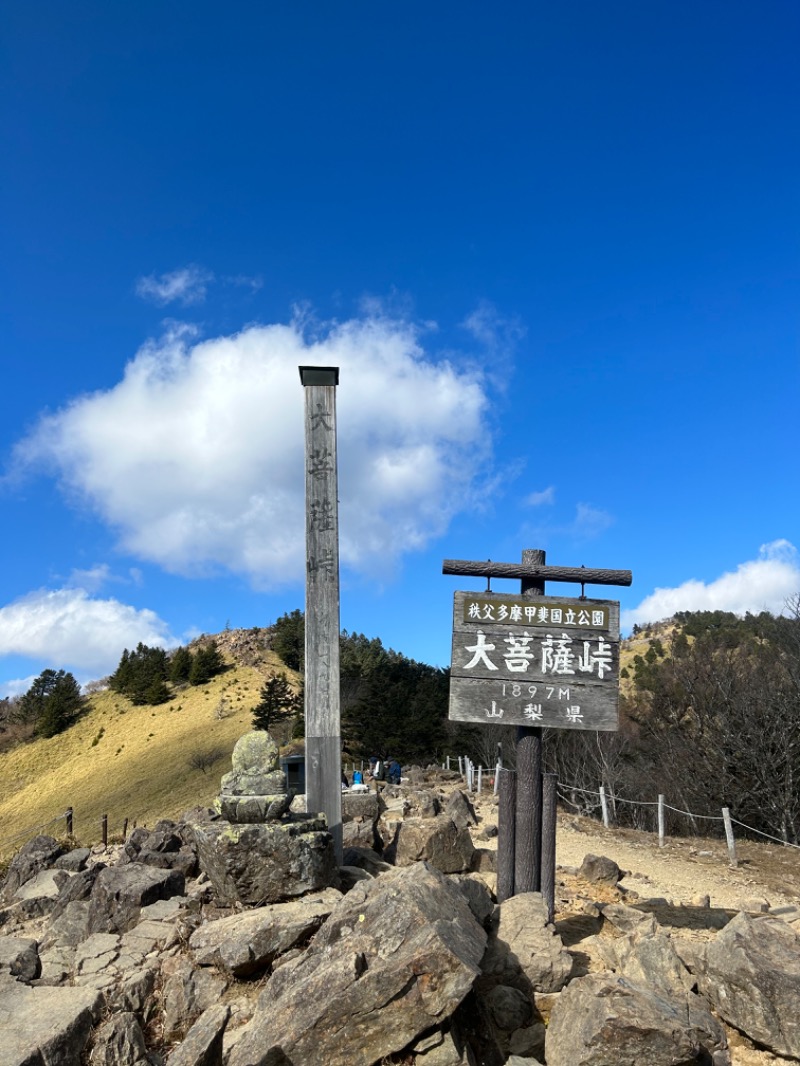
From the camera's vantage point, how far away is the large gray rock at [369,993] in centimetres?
423

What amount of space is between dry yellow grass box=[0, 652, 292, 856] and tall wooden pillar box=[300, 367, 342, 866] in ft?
62.6

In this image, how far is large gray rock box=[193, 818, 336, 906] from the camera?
7.12m

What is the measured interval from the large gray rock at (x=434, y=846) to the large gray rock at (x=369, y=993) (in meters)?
5.46

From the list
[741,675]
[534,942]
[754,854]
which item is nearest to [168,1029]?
[534,942]

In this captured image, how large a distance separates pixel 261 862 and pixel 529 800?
2.97m

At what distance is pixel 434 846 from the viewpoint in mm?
10211

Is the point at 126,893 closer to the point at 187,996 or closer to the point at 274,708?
the point at 187,996

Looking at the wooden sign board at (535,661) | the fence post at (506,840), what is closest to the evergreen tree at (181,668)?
the fence post at (506,840)

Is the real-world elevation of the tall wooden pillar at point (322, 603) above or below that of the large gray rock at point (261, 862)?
above

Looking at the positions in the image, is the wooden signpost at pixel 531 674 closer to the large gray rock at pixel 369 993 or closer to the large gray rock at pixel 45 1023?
the large gray rock at pixel 369 993

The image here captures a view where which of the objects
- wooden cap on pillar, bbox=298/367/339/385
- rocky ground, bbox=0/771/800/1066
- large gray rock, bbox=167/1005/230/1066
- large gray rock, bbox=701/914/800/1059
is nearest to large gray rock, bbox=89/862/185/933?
rocky ground, bbox=0/771/800/1066

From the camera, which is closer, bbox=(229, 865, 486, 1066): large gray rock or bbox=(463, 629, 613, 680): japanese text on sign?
bbox=(229, 865, 486, 1066): large gray rock

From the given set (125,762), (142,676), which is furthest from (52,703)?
(125,762)

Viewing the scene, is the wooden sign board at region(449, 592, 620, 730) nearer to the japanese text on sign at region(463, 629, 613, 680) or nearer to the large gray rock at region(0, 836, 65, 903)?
the japanese text on sign at region(463, 629, 613, 680)
